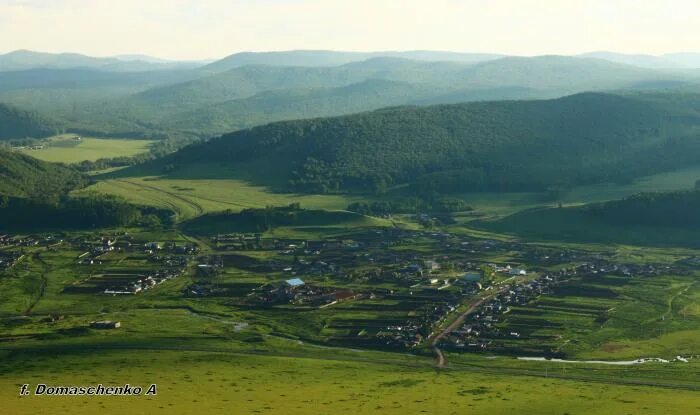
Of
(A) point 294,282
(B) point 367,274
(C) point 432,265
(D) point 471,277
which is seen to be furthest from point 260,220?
(D) point 471,277

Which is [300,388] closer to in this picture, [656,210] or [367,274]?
[367,274]

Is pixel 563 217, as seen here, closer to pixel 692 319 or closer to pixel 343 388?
pixel 692 319

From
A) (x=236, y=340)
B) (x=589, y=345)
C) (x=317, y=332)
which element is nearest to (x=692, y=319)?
(x=589, y=345)

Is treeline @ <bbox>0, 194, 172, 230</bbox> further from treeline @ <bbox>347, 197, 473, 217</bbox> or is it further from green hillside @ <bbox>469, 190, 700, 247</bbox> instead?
green hillside @ <bbox>469, 190, 700, 247</bbox>

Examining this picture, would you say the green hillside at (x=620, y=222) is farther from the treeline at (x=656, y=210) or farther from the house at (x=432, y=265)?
the house at (x=432, y=265)

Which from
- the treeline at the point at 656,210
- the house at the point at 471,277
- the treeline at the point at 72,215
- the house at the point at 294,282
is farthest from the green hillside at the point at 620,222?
the treeline at the point at 72,215

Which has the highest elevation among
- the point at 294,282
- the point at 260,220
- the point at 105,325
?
the point at 260,220
